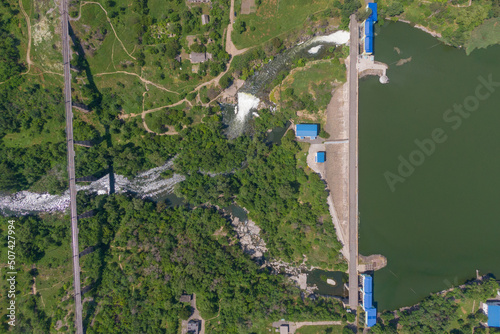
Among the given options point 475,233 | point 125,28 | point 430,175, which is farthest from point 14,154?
point 475,233

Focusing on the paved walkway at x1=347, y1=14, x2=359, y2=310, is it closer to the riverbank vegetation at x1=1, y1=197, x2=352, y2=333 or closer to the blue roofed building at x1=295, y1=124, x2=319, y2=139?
the riverbank vegetation at x1=1, y1=197, x2=352, y2=333

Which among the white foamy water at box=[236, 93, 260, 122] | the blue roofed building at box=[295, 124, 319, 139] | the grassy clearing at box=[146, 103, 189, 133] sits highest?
the white foamy water at box=[236, 93, 260, 122]

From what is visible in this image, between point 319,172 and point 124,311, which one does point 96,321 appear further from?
point 319,172

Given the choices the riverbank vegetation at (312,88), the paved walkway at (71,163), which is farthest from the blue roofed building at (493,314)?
the paved walkway at (71,163)

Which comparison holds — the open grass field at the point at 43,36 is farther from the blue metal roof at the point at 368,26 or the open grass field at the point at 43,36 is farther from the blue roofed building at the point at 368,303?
the blue roofed building at the point at 368,303

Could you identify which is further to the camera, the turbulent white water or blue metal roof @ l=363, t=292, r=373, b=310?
the turbulent white water

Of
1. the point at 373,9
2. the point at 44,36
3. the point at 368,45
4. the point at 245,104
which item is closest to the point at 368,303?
the point at 245,104

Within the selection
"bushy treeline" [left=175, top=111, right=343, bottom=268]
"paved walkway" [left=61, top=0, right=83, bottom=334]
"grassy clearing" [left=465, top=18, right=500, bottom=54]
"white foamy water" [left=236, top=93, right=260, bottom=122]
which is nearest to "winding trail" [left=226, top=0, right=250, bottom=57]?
"white foamy water" [left=236, top=93, right=260, bottom=122]

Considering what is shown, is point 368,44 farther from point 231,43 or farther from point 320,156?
point 231,43
